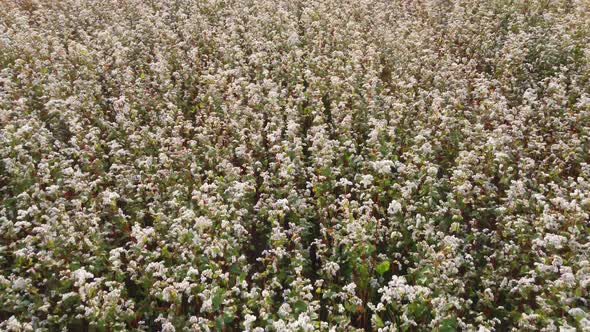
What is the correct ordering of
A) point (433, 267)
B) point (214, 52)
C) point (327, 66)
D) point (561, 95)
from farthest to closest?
point (214, 52) < point (327, 66) < point (561, 95) < point (433, 267)

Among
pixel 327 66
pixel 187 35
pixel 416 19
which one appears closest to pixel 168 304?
pixel 327 66

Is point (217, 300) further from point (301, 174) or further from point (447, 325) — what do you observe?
point (301, 174)

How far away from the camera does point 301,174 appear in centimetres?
830

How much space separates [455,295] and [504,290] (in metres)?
0.71

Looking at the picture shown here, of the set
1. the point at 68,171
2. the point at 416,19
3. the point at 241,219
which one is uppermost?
the point at 416,19

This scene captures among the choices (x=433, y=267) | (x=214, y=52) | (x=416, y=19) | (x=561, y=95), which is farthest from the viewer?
(x=416, y=19)

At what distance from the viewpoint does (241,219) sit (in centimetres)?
745

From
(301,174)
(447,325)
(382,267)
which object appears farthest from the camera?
(301,174)

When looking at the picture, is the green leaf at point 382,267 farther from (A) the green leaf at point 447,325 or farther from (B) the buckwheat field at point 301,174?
(A) the green leaf at point 447,325

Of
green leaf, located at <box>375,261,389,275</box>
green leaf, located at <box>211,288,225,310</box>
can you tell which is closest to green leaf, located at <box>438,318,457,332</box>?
green leaf, located at <box>375,261,389,275</box>

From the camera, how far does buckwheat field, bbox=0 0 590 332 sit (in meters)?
6.13

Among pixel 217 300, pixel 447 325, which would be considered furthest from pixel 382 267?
pixel 217 300

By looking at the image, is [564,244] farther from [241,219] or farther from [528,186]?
[241,219]

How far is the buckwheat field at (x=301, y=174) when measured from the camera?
20.1ft
